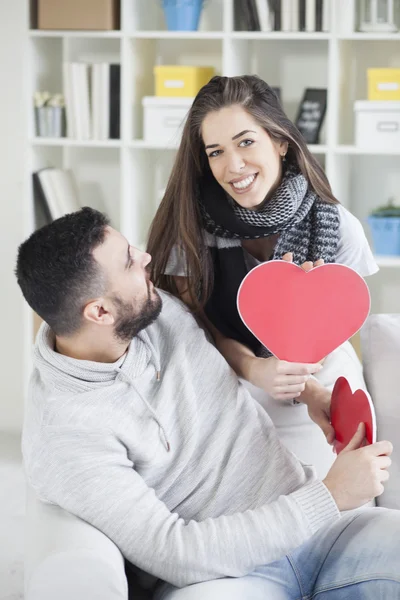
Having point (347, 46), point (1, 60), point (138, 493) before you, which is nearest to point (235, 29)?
point (347, 46)

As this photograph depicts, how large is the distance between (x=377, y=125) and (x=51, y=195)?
4.45 ft

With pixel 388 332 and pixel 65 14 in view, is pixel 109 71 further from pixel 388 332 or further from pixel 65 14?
pixel 388 332

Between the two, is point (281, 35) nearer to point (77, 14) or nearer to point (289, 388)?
point (77, 14)

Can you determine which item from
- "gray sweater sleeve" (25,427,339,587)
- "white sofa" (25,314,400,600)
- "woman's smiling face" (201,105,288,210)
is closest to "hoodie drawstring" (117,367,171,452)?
"gray sweater sleeve" (25,427,339,587)

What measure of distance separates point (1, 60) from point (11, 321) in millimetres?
1144

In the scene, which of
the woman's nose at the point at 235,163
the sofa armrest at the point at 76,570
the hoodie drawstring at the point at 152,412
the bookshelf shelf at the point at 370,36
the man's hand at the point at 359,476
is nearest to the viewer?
the sofa armrest at the point at 76,570

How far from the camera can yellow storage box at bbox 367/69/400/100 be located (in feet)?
10.6

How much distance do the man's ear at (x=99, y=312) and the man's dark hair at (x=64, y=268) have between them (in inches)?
0.5

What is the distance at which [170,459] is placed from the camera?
166cm

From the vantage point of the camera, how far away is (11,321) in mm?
3887

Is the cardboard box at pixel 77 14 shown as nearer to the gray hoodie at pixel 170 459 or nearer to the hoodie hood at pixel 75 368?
the gray hoodie at pixel 170 459

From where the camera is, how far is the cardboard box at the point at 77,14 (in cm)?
339

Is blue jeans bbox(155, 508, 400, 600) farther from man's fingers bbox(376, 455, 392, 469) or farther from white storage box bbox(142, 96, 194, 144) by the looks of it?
white storage box bbox(142, 96, 194, 144)

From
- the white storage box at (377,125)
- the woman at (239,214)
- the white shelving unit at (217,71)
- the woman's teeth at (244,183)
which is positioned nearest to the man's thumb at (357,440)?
the woman at (239,214)
